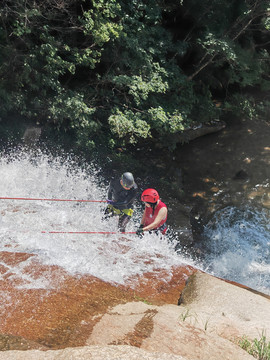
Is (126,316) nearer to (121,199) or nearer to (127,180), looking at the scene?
(127,180)

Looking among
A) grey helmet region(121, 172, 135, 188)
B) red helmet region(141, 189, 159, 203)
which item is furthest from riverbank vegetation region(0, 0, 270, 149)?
red helmet region(141, 189, 159, 203)

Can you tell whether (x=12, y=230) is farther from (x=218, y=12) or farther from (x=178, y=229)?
(x=218, y=12)

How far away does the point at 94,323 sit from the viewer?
4.44 m

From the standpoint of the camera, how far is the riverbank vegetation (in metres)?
8.92

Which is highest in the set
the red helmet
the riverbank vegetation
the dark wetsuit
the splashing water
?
the riverbank vegetation

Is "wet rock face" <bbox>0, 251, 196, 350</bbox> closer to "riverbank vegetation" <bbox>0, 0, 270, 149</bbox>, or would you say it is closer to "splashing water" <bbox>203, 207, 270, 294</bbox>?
"splashing water" <bbox>203, 207, 270, 294</bbox>

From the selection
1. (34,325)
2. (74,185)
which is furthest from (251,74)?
(34,325)

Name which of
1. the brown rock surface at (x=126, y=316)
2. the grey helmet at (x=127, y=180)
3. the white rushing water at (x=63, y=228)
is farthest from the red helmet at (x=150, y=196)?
the brown rock surface at (x=126, y=316)

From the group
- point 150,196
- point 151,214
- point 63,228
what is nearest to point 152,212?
Answer: point 151,214

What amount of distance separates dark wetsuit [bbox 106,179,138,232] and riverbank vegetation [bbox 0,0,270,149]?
8.42ft

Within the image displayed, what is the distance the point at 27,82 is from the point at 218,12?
6940mm

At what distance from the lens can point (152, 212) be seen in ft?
23.1

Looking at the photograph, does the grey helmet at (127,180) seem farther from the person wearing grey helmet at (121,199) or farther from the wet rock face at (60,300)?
the wet rock face at (60,300)

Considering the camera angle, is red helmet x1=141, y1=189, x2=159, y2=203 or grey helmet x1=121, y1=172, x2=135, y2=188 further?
grey helmet x1=121, y1=172, x2=135, y2=188
